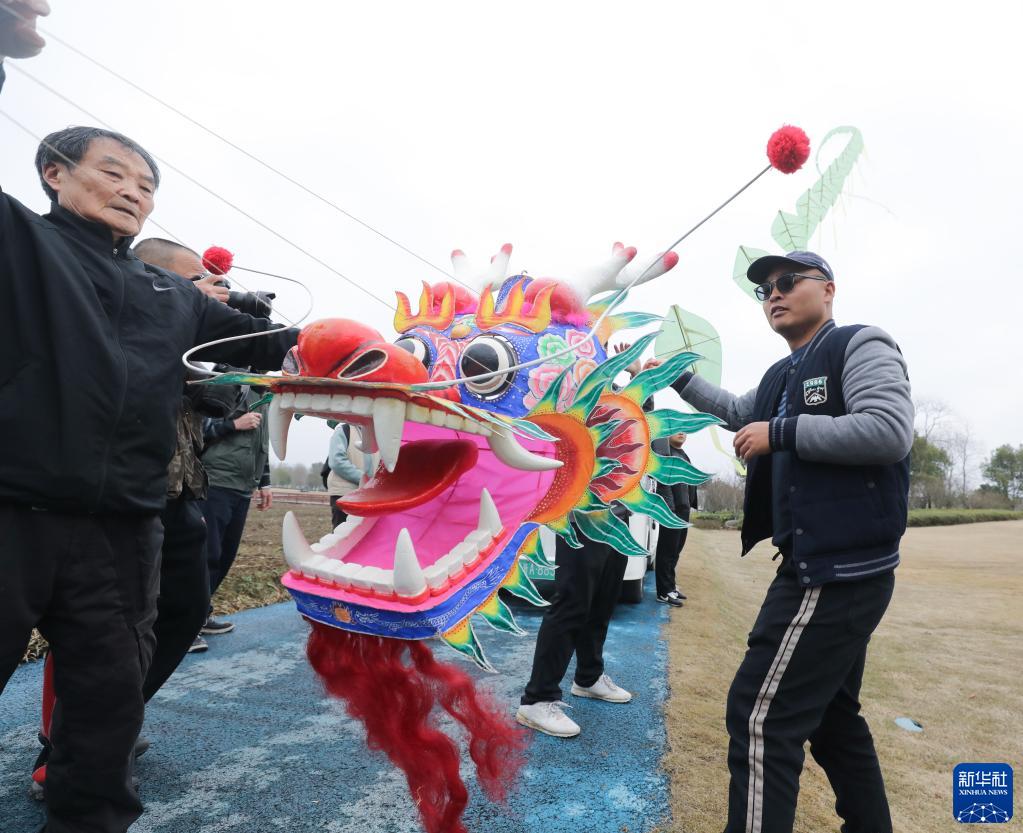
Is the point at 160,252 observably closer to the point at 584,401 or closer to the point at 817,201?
the point at 584,401

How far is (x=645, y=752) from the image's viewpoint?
2.68m

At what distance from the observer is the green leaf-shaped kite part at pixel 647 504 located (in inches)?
79.4

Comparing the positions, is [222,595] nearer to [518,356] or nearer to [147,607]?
[147,607]

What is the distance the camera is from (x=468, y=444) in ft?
5.75

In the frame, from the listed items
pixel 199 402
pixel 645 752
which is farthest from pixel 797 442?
pixel 199 402

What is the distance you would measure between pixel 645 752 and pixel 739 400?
1504 millimetres

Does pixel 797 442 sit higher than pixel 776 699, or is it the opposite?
pixel 797 442

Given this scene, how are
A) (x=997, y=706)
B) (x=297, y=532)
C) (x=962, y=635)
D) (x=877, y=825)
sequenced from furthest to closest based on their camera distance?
(x=962, y=635)
(x=997, y=706)
(x=877, y=825)
(x=297, y=532)

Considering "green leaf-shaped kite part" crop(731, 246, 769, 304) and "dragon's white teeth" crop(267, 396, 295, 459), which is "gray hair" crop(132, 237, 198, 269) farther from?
"green leaf-shaped kite part" crop(731, 246, 769, 304)

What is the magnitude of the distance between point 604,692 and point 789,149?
8.66 ft

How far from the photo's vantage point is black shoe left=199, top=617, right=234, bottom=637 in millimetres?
4102

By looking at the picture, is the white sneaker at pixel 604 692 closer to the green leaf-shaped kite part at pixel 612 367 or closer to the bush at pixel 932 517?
the green leaf-shaped kite part at pixel 612 367

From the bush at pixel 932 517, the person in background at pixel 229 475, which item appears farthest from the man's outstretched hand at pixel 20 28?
the bush at pixel 932 517

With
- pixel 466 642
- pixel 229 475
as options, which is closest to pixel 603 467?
pixel 466 642
